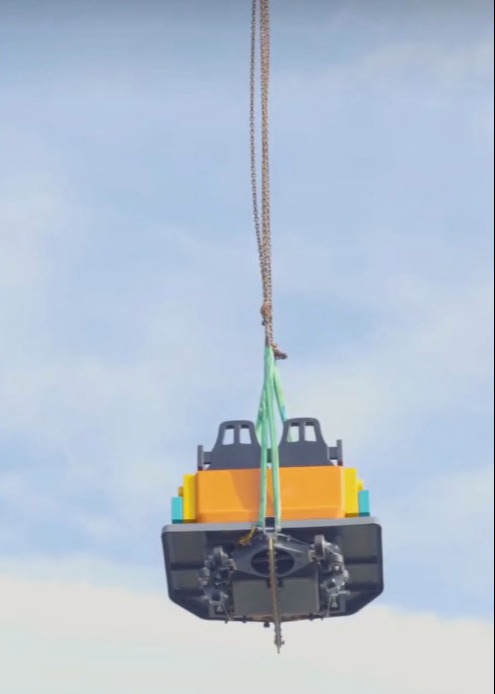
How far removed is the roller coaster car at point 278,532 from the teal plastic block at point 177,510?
0.04ft

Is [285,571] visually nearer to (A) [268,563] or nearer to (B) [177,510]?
(A) [268,563]

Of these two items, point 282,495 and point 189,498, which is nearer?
point 282,495

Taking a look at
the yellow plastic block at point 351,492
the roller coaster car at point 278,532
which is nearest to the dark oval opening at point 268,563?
the roller coaster car at point 278,532

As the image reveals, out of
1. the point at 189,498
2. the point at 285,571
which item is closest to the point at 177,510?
the point at 189,498

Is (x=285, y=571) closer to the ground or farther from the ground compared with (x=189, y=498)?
closer to the ground

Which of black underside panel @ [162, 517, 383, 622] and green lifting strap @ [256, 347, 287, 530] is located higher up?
green lifting strap @ [256, 347, 287, 530]

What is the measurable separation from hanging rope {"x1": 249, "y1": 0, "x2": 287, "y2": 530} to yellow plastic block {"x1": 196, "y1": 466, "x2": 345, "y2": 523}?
0.13 meters

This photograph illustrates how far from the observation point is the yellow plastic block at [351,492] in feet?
51.7

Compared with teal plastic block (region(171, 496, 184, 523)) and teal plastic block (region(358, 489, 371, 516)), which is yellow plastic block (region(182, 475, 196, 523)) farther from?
teal plastic block (region(358, 489, 371, 516))

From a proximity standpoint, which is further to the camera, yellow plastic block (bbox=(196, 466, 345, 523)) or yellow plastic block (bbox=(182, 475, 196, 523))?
yellow plastic block (bbox=(182, 475, 196, 523))

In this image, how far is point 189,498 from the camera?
15852mm

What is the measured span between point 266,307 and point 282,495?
3004 mm

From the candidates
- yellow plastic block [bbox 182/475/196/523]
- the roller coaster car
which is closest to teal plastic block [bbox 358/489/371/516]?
the roller coaster car

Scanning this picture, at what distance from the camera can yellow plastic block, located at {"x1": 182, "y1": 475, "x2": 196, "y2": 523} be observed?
1577 cm
